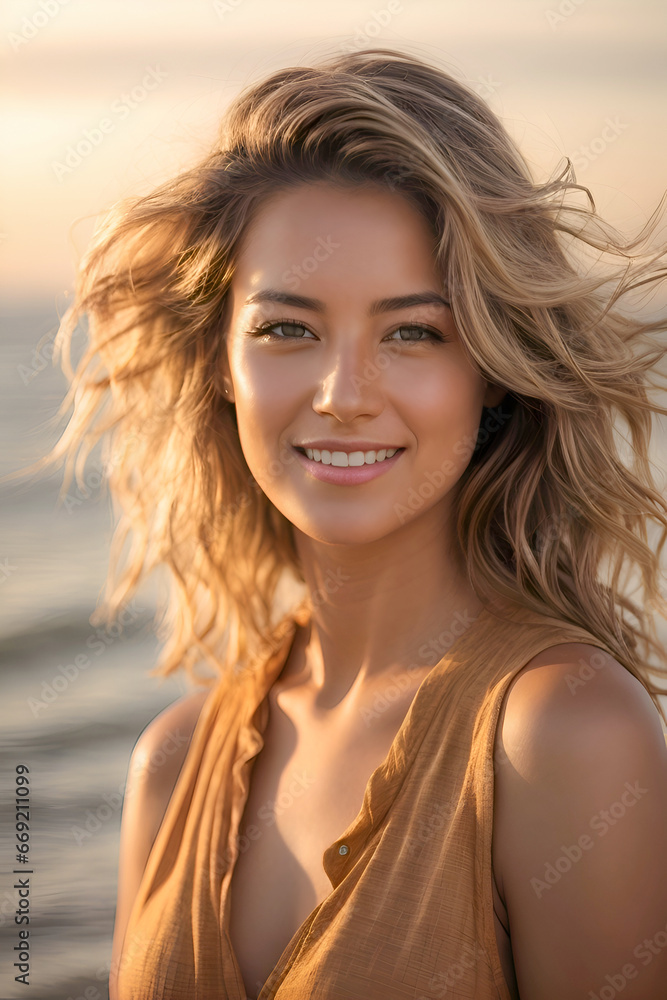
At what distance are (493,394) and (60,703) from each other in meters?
3.59

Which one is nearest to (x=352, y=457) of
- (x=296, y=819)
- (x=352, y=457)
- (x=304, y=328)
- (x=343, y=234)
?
(x=352, y=457)

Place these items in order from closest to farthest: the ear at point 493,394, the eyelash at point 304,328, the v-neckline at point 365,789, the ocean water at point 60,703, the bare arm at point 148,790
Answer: the v-neckline at point 365,789
the eyelash at point 304,328
the ear at point 493,394
the bare arm at point 148,790
the ocean water at point 60,703

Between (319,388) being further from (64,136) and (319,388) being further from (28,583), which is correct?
(28,583)

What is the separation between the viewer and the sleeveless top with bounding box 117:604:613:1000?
1.34 metres

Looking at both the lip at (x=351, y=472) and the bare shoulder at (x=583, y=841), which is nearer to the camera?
the bare shoulder at (x=583, y=841)

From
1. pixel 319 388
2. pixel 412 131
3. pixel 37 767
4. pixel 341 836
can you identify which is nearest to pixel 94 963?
pixel 37 767

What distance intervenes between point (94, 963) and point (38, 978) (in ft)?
0.67

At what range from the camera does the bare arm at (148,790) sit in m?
1.87

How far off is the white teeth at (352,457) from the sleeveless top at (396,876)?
1.10 ft

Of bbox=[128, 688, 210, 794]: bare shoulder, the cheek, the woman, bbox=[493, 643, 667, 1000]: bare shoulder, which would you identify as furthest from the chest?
the cheek

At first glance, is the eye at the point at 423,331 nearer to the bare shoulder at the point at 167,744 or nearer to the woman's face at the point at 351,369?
the woman's face at the point at 351,369

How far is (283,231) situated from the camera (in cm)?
163

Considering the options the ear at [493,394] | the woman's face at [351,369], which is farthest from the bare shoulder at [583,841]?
the ear at [493,394]

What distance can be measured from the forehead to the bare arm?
0.93m
